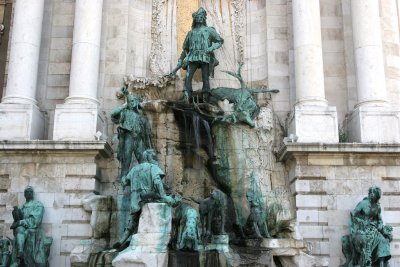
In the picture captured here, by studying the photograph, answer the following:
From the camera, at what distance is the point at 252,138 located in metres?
16.1

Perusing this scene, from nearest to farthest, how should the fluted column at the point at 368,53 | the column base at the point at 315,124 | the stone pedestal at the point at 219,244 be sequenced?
the stone pedestal at the point at 219,244, the column base at the point at 315,124, the fluted column at the point at 368,53

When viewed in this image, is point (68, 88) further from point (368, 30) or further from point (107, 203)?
point (368, 30)

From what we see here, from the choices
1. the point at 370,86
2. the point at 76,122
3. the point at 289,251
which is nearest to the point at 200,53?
the point at 76,122

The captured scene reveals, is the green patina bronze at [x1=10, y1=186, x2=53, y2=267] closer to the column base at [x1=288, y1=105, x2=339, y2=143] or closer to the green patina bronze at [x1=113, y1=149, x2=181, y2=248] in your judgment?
the green patina bronze at [x1=113, y1=149, x2=181, y2=248]

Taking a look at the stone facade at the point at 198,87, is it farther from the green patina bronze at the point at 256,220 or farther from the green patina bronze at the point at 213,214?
the green patina bronze at the point at 213,214

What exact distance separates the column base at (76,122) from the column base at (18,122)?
0.63 m

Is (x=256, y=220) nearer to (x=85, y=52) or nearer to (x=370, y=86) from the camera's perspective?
(x=370, y=86)

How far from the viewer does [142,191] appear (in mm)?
12938

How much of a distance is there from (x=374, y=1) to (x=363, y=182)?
5.51m

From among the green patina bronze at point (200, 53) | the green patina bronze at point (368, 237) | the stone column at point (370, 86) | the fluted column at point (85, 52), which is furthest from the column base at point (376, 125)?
the fluted column at point (85, 52)

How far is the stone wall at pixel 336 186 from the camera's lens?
15211 millimetres

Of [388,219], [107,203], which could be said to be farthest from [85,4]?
[388,219]

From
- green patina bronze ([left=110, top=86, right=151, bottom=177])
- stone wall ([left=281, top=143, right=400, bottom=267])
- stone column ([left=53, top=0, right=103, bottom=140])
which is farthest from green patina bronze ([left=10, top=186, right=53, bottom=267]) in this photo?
stone wall ([left=281, top=143, right=400, bottom=267])

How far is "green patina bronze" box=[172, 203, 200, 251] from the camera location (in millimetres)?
12258
